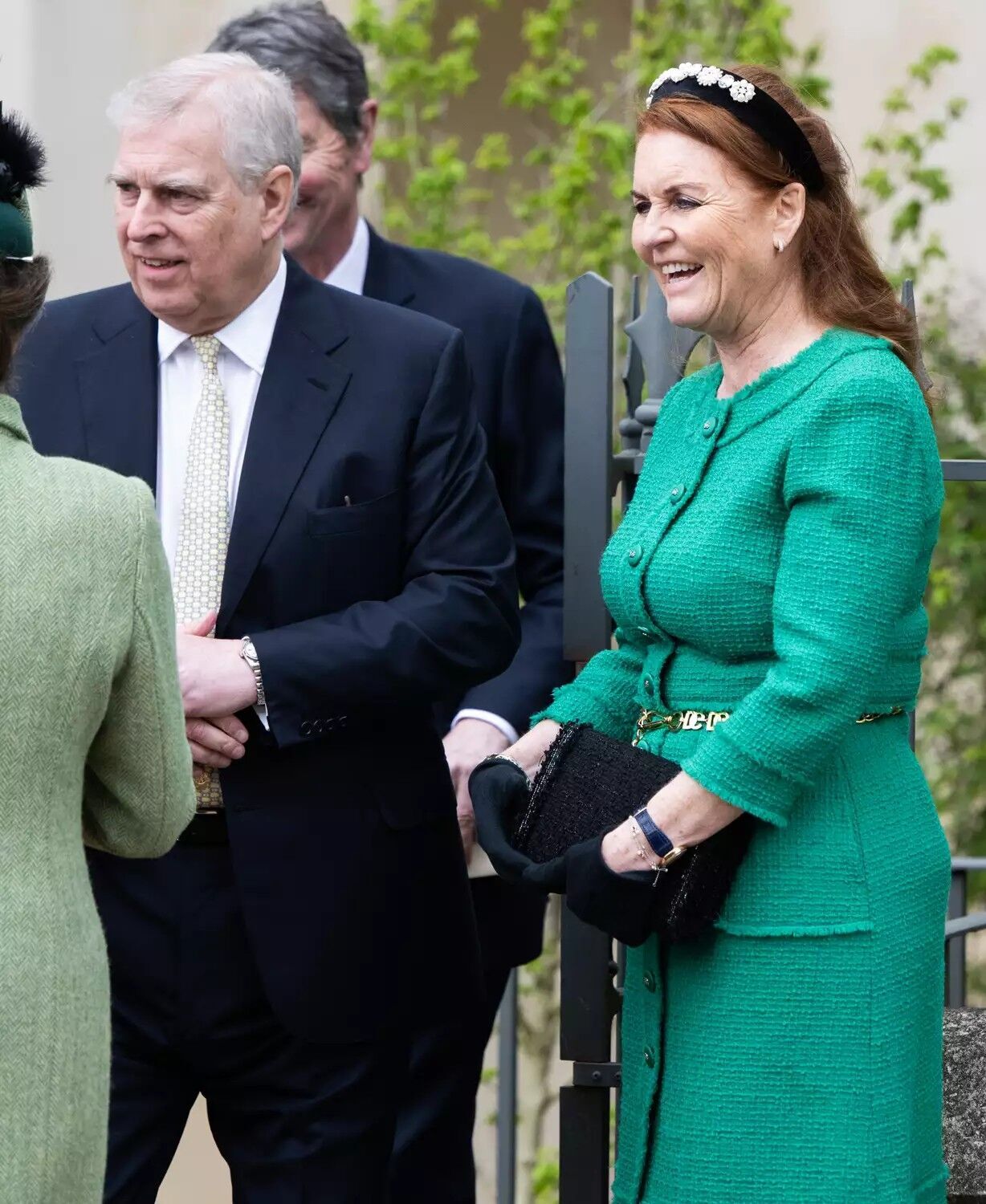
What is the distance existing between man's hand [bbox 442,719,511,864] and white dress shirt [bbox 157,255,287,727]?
84 cm

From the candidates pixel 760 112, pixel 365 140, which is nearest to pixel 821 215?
pixel 760 112

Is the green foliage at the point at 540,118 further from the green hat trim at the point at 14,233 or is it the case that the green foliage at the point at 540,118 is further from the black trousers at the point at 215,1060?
the green hat trim at the point at 14,233

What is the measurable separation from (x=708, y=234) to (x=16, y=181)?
0.84 m

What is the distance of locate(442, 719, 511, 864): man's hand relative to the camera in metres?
3.51

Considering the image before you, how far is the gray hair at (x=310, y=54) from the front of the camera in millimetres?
3740

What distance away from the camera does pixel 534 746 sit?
2.80 meters

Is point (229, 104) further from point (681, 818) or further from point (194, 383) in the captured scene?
point (681, 818)

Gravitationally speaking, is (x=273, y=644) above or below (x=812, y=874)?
above

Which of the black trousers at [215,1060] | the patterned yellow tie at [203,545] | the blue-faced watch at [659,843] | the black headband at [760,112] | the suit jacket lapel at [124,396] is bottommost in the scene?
the black trousers at [215,1060]

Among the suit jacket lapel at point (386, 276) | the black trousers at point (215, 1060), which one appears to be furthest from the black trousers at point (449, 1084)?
the suit jacket lapel at point (386, 276)

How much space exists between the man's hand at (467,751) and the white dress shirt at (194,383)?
84 centimetres

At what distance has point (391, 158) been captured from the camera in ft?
20.4

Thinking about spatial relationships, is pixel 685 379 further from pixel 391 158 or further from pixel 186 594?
pixel 391 158

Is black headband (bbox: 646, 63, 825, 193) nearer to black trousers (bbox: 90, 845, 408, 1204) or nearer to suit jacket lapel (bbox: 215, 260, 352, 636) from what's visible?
suit jacket lapel (bbox: 215, 260, 352, 636)
